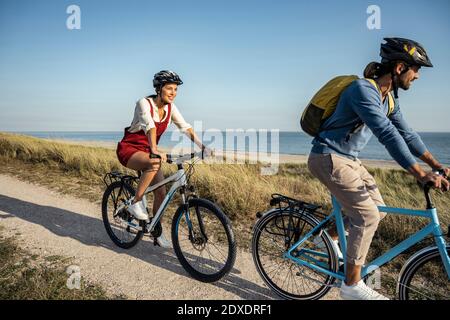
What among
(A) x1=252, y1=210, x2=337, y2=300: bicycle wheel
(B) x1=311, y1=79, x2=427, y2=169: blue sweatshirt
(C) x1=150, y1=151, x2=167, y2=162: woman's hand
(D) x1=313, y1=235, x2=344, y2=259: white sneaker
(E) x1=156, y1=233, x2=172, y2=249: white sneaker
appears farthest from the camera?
(E) x1=156, y1=233, x2=172, y2=249: white sneaker

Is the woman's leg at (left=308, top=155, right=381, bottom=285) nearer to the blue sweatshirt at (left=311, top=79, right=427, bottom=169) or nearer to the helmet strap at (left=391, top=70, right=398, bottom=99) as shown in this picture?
the blue sweatshirt at (left=311, top=79, right=427, bottom=169)

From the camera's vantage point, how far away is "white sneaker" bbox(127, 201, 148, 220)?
12.7ft

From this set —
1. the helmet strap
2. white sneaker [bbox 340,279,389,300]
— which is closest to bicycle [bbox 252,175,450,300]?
white sneaker [bbox 340,279,389,300]

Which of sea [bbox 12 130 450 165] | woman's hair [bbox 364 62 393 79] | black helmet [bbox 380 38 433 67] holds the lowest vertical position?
sea [bbox 12 130 450 165]

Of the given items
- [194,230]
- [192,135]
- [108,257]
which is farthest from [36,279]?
[192,135]

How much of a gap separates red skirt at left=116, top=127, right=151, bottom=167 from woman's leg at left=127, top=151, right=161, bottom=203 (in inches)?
3.0

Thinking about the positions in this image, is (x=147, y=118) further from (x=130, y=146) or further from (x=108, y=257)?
(x=108, y=257)

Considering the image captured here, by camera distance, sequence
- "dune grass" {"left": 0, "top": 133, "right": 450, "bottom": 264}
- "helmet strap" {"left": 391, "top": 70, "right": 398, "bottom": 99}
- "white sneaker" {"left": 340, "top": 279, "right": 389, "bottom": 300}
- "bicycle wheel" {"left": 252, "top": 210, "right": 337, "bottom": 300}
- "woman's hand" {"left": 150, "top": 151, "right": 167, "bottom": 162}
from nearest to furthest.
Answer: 1. "helmet strap" {"left": 391, "top": 70, "right": 398, "bottom": 99}
2. "white sneaker" {"left": 340, "top": 279, "right": 389, "bottom": 300}
3. "bicycle wheel" {"left": 252, "top": 210, "right": 337, "bottom": 300}
4. "woman's hand" {"left": 150, "top": 151, "right": 167, "bottom": 162}
5. "dune grass" {"left": 0, "top": 133, "right": 450, "bottom": 264}

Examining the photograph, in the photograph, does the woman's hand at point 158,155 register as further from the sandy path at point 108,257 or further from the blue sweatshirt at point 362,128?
the blue sweatshirt at point 362,128

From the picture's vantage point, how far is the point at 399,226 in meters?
4.46

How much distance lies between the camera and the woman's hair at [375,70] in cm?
247

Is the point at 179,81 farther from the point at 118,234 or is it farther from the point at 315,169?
the point at 118,234

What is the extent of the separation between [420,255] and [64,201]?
6264 mm

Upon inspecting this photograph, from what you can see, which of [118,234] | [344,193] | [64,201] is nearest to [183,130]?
[118,234]
